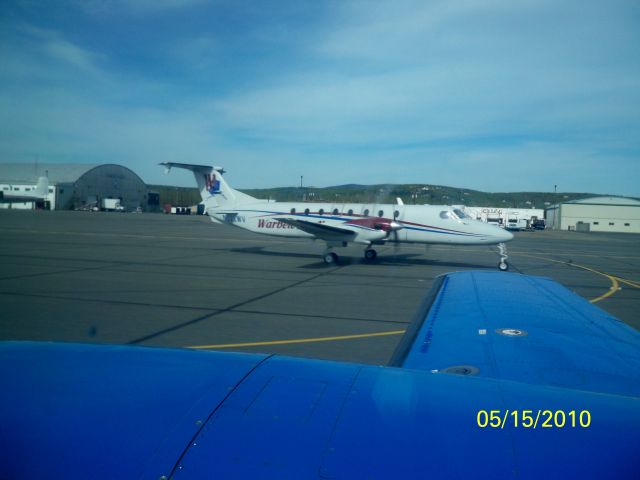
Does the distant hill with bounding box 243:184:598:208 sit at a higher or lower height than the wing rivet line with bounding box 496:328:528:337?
higher

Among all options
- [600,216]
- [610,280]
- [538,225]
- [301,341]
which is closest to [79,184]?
[538,225]

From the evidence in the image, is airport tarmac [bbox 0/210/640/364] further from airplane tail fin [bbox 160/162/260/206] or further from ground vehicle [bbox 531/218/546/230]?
ground vehicle [bbox 531/218/546/230]

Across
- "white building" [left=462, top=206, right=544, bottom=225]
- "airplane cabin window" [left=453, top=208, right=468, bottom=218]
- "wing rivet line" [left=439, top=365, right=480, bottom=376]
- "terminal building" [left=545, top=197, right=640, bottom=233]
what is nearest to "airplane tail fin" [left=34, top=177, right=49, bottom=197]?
"white building" [left=462, top=206, right=544, bottom=225]

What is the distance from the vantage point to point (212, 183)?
952 inches

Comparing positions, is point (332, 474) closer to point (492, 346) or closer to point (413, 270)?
point (492, 346)

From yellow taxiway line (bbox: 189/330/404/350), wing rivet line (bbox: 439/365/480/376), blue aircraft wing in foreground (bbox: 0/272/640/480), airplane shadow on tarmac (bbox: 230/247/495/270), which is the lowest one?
yellow taxiway line (bbox: 189/330/404/350)

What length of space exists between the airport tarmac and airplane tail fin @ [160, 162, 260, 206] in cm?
257

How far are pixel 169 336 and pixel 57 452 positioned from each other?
23.3ft

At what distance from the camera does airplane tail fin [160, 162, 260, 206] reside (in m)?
23.7

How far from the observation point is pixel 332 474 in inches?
56.3

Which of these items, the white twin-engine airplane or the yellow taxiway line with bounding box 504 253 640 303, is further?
the white twin-engine airplane

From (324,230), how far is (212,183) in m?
7.51

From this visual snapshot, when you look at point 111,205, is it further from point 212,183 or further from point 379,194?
point 379,194
